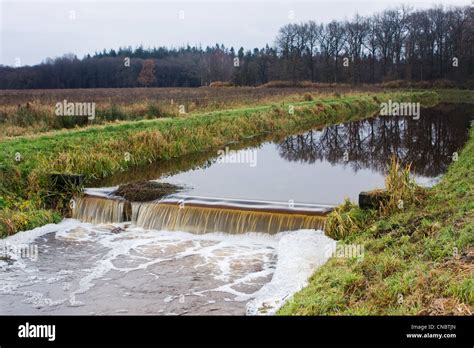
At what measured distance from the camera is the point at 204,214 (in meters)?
11.5

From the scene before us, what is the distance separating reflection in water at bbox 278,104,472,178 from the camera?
61.5 ft

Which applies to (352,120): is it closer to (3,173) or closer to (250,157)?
(250,157)

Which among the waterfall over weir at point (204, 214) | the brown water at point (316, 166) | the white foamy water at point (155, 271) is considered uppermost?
the brown water at point (316, 166)

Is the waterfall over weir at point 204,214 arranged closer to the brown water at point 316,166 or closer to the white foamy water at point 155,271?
the white foamy water at point 155,271

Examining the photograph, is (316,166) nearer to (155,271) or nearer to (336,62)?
(155,271)

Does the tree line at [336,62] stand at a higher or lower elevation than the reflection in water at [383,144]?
higher

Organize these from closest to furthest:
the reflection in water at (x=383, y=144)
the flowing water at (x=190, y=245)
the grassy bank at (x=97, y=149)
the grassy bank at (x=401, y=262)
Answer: the grassy bank at (x=401, y=262) → the flowing water at (x=190, y=245) → the grassy bank at (x=97, y=149) → the reflection in water at (x=383, y=144)

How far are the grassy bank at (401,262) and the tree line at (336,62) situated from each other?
60087mm

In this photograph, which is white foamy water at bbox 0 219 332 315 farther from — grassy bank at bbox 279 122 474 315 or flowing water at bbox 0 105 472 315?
grassy bank at bbox 279 122 474 315

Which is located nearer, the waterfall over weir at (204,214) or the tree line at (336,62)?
the waterfall over weir at (204,214)

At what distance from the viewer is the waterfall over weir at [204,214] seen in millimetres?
10867

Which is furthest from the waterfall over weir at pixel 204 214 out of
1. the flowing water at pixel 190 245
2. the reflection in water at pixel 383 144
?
the reflection in water at pixel 383 144

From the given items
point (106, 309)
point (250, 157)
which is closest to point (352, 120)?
point (250, 157)

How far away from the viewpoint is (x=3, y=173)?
1325 centimetres
